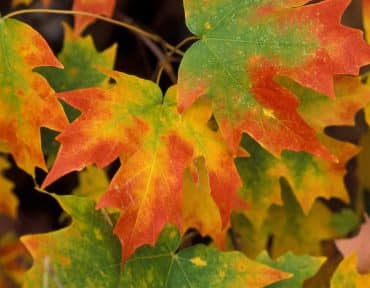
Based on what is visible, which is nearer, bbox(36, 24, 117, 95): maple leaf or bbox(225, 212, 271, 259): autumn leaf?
A: bbox(36, 24, 117, 95): maple leaf

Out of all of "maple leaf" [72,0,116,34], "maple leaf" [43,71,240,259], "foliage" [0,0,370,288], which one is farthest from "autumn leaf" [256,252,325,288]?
"maple leaf" [72,0,116,34]

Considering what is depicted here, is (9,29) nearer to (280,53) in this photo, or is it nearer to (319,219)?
(280,53)

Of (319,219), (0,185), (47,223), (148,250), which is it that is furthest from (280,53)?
(47,223)

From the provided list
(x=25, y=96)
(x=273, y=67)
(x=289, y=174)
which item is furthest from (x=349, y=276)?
(x=25, y=96)

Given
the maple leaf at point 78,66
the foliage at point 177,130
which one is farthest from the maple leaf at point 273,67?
the maple leaf at point 78,66

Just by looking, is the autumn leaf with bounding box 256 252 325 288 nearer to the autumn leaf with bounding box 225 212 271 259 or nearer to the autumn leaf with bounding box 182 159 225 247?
the autumn leaf with bounding box 182 159 225 247

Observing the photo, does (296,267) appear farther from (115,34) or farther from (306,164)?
(115,34)

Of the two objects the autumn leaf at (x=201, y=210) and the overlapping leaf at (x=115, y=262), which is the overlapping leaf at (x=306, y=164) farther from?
the overlapping leaf at (x=115, y=262)
